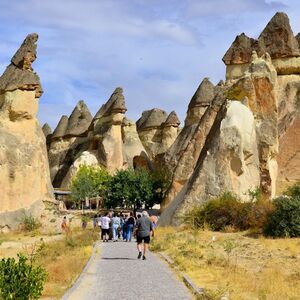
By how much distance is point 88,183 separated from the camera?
40.0m

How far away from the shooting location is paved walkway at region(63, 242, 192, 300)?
8.13 meters

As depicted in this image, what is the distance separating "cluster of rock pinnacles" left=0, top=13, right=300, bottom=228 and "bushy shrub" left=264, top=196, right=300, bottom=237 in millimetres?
3993

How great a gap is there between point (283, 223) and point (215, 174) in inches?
184

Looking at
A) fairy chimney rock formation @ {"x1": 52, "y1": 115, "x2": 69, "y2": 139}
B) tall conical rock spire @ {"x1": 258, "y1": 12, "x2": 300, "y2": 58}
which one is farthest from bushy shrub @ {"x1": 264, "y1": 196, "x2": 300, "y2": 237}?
fairy chimney rock formation @ {"x1": 52, "y1": 115, "x2": 69, "y2": 139}

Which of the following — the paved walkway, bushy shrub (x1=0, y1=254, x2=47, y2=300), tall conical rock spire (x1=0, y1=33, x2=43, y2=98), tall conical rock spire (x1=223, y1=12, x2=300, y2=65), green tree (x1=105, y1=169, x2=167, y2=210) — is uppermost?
tall conical rock spire (x1=223, y1=12, x2=300, y2=65)

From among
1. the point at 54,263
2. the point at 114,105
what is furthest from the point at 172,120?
the point at 54,263

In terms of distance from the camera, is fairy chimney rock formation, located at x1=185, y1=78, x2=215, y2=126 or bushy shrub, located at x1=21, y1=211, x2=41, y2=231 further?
fairy chimney rock formation, located at x1=185, y1=78, x2=215, y2=126

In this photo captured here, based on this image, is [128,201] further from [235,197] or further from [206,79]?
[235,197]

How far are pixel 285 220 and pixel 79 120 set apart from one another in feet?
124

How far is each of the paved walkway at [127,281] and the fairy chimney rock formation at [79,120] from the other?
1527 inches

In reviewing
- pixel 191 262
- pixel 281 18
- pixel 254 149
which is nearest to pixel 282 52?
pixel 281 18

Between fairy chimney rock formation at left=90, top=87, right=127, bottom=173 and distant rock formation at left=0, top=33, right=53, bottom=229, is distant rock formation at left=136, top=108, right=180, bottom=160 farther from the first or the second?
distant rock formation at left=0, top=33, right=53, bottom=229

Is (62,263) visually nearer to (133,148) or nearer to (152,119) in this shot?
(133,148)

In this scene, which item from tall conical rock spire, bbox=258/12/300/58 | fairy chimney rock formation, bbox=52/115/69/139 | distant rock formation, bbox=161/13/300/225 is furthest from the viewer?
fairy chimney rock formation, bbox=52/115/69/139
